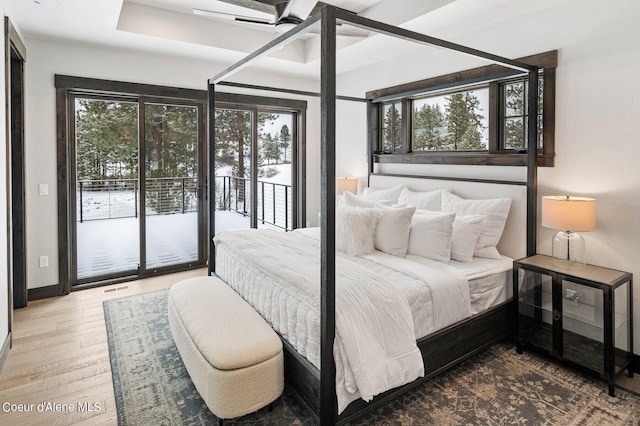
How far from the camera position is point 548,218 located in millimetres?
2828

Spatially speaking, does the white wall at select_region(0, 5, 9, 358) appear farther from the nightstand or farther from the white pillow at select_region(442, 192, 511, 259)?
the nightstand

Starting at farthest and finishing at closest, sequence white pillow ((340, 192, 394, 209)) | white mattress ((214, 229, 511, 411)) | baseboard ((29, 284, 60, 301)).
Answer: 1. baseboard ((29, 284, 60, 301))
2. white pillow ((340, 192, 394, 209))
3. white mattress ((214, 229, 511, 411))

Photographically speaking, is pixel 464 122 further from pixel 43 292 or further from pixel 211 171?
pixel 43 292

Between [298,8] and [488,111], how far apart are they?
84.7 inches

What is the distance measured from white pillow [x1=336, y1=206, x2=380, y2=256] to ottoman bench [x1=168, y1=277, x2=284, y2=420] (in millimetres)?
986

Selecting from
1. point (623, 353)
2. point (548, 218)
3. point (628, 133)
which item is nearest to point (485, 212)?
point (548, 218)

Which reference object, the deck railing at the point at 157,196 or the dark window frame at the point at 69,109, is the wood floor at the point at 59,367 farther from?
the deck railing at the point at 157,196

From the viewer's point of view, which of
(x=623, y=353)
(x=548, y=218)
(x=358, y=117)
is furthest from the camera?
(x=358, y=117)

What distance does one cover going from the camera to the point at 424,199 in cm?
388

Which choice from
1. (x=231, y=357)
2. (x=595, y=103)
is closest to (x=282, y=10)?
(x=231, y=357)

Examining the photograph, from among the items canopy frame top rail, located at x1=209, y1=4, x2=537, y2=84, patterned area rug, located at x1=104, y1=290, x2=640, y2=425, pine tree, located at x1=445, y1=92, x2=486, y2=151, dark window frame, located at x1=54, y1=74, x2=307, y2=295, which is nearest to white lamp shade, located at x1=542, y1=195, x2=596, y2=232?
patterned area rug, located at x1=104, y1=290, x2=640, y2=425

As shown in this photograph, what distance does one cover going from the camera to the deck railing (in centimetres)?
454

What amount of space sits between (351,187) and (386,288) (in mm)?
2790

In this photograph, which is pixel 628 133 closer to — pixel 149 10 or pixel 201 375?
pixel 201 375
